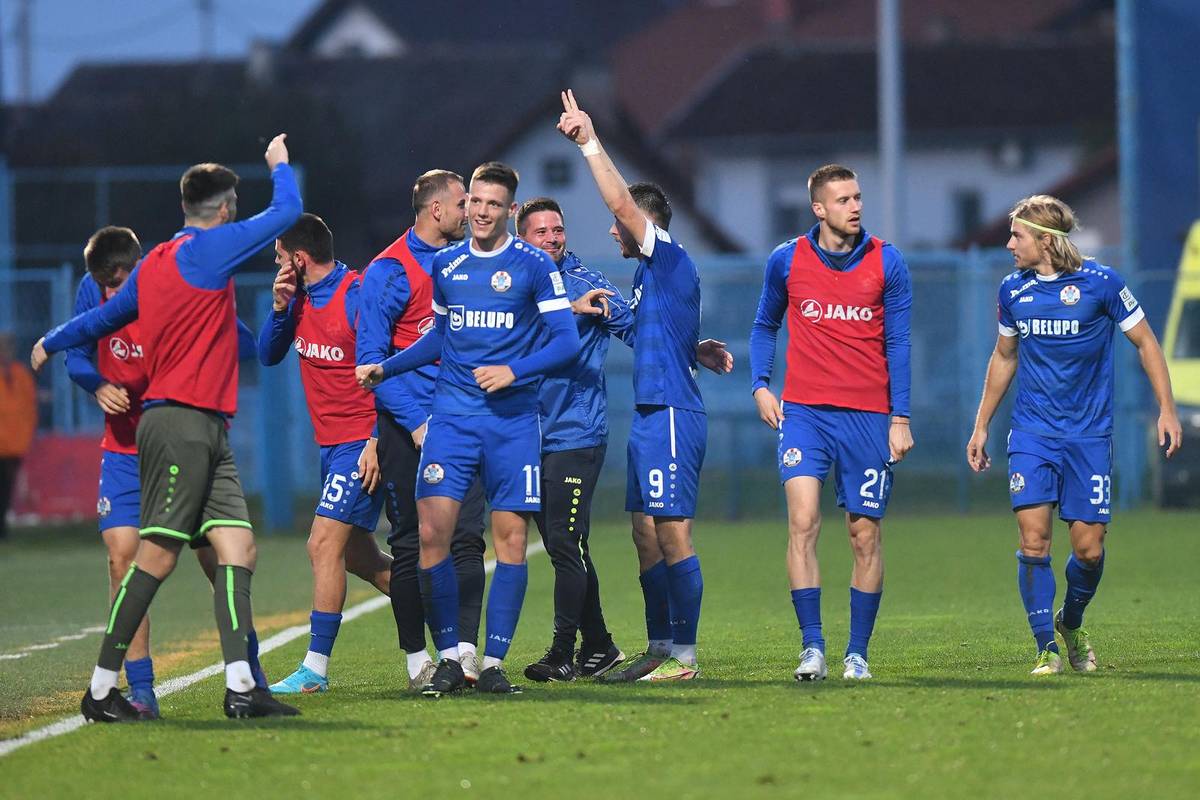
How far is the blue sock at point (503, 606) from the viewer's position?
8672 mm

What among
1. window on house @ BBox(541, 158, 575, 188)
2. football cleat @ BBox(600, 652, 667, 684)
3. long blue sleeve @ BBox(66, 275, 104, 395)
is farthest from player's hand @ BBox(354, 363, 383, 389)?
window on house @ BBox(541, 158, 575, 188)

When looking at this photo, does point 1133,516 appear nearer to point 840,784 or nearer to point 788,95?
point 840,784

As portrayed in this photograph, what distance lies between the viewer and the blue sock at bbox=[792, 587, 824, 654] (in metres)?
9.02

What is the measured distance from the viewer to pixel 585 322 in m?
9.58

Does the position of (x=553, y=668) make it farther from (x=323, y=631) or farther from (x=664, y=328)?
(x=664, y=328)

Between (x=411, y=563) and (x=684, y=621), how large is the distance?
1.24 metres

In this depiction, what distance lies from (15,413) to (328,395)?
1305cm

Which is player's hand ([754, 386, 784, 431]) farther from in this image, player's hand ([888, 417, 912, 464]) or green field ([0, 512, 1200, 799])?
green field ([0, 512, 1200, 799])

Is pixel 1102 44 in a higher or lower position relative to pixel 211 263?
higher

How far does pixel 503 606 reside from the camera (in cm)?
870

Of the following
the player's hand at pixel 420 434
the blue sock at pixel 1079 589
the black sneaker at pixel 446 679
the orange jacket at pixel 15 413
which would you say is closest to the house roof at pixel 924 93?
the orange jacket at pixel 15 413

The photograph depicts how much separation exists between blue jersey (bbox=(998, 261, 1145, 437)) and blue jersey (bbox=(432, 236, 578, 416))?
85.1 inches

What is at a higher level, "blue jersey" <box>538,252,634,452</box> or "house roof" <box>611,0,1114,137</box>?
"house roof" <box>611,0,1114,137</box>

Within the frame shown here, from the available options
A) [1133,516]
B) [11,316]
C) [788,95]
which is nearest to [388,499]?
[1133,516]
